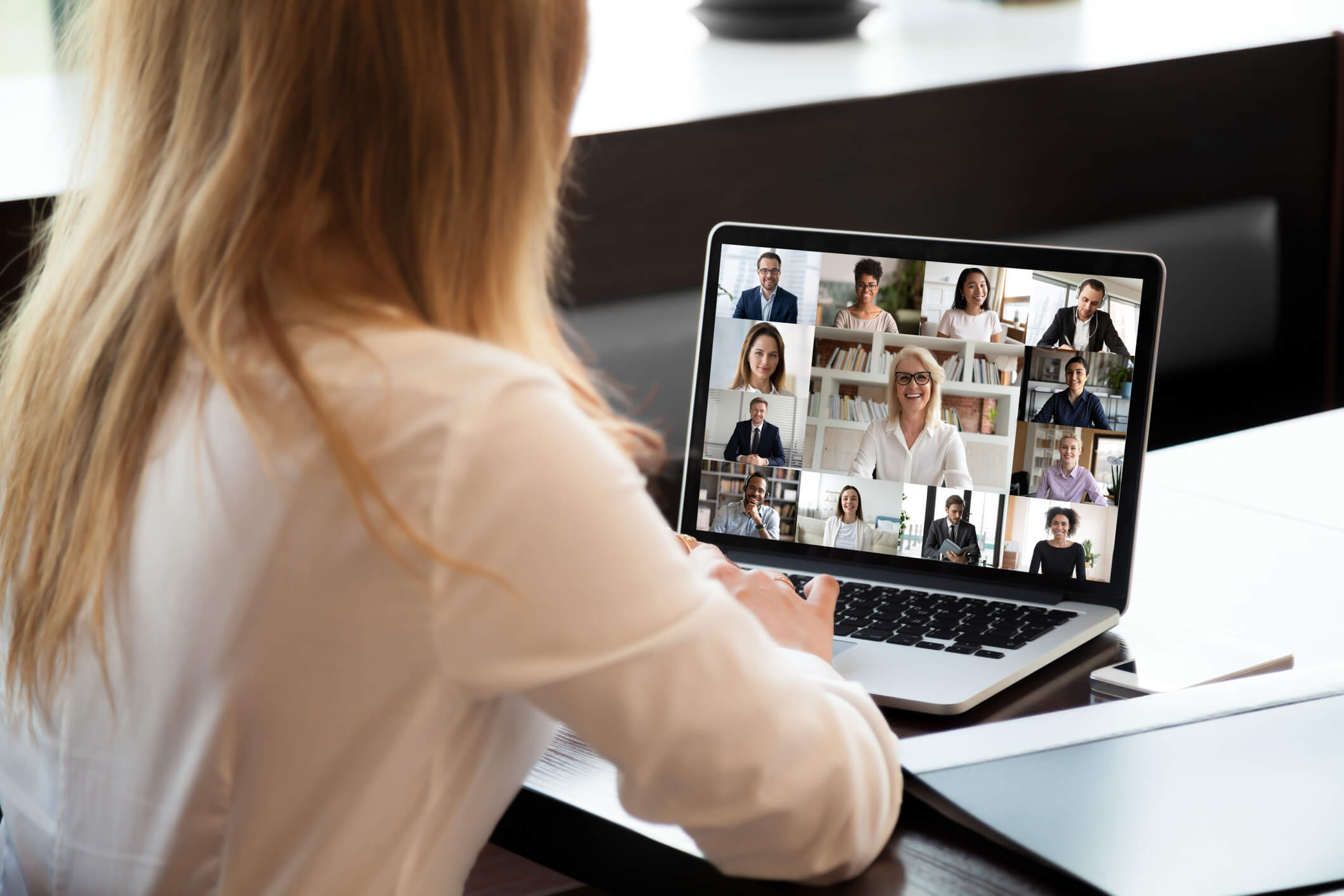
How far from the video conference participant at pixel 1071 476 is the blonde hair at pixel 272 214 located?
50 cm

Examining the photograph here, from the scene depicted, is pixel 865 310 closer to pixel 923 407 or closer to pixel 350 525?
pixel 923 407

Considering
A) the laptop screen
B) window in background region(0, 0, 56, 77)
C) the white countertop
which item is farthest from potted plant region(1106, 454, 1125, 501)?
window in background region(0, 0, 56, 77)

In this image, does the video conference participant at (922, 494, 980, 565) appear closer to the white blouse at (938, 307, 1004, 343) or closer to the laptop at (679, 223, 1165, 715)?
the laptop at (679, 223, 1165, 715)

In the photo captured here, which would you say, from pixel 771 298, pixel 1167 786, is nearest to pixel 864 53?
pixel 771 298

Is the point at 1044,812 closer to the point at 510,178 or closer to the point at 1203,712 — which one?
the point at 1203,712

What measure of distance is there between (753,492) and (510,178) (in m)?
0.50

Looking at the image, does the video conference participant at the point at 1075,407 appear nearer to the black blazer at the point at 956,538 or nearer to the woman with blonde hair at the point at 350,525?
the black blazer at the point at 956,538

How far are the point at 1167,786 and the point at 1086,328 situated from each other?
1.39ft

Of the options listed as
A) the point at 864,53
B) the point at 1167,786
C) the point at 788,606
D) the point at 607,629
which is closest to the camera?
the point at 607,629

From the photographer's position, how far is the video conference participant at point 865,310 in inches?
42.0

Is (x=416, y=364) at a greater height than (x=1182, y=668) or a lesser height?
greater

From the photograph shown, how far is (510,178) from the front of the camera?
653 millimetres

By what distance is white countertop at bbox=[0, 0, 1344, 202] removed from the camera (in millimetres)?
2053

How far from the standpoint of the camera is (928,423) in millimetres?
1039
